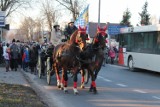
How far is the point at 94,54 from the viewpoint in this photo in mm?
12617

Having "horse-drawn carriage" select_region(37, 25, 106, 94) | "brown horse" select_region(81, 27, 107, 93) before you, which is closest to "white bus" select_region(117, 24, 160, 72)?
"brown horse" select_region(81, 27, 107, 93)

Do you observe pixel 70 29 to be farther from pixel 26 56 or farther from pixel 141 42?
pixel 141 42

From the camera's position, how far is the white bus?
20141 millimetres

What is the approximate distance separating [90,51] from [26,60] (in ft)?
34.1

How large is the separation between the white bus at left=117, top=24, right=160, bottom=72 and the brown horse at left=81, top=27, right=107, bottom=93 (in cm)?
774

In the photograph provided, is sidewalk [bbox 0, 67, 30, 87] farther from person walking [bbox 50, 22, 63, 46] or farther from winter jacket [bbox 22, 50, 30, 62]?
winter jacket [bbox 22, 50, 30, 62]

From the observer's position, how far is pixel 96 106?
10.1m

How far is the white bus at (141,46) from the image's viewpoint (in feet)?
66.1

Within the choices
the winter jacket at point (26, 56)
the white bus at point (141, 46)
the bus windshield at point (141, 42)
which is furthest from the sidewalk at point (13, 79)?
the bus windshield at point (141, 42)

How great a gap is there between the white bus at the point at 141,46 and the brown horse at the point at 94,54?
7740 mm

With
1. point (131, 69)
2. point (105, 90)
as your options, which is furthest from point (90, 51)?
point (131, 69)

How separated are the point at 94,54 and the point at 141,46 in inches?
399

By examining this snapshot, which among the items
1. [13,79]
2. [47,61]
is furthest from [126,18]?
[47,61]

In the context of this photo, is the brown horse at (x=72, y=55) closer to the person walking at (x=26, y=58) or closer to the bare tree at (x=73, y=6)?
the person walking at (x=26, y=58)
